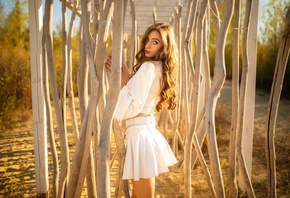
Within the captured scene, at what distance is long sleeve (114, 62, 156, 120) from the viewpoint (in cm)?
161

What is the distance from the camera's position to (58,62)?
910cm

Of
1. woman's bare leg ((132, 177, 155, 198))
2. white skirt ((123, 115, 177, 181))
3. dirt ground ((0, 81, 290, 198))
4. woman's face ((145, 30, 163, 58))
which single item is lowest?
dirt ground ((0, 81, 290, 198))

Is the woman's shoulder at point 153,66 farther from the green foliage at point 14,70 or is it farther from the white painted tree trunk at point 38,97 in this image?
the green foliage at point 14,70

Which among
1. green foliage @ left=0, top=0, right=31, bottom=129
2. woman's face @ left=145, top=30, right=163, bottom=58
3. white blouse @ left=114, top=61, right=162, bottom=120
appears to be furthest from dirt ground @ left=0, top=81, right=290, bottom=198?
woman's face @ left=145, top=30, right=163, bottom=58

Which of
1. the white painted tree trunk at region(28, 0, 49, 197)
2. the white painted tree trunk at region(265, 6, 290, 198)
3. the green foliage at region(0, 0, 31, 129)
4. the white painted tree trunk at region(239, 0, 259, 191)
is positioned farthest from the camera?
the green foliage at region(0, 0, 31, 129)

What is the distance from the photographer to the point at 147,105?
1.77 metres

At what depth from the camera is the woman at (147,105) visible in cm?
163

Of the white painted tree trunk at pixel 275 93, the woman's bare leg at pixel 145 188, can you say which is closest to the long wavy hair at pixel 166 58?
the woman's bare leg at pixel 145 188

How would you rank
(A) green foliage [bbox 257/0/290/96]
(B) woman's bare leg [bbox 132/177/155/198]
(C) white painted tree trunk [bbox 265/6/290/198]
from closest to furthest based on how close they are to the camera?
1. (C) white painted tree trunk [bbox 265/6/290/198]
2. (B) woman's bare leg [bbox 132/177/155/198]
3. (A) green foliage [bbox 257/0/290/96]

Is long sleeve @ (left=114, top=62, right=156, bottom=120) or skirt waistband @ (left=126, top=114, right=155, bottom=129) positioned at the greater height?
long sleeve @ (left=114, top=62, right=156, bottom=120)

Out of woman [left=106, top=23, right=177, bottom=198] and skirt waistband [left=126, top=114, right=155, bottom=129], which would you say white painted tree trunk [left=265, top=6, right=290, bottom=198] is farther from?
skirt waistband [left=126, top=114, right=155, bottom=129]

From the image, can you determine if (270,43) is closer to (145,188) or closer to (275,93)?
(275,93)

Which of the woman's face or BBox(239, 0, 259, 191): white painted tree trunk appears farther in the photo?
BBox(239, 0, 259, 191): white painted tree trunk

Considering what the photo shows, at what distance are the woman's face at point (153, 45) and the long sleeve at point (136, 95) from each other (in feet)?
0.66
